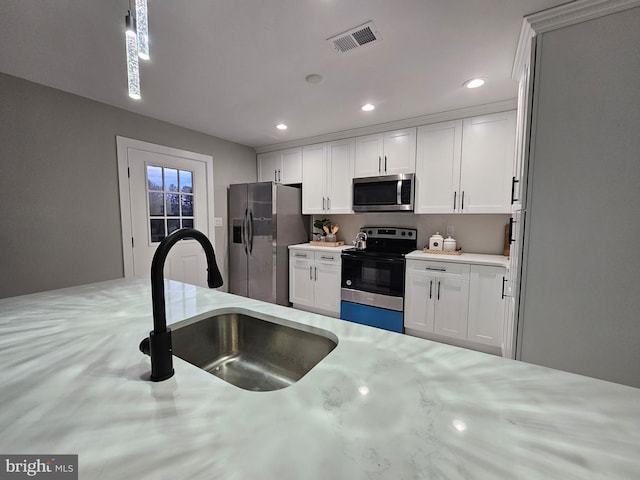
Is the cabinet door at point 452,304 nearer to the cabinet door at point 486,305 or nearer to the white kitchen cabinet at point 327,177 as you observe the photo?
the cabinet door at point 486,305

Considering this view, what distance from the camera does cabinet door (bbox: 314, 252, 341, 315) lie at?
126 inches

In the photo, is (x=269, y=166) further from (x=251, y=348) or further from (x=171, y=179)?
(x=251, y=348)

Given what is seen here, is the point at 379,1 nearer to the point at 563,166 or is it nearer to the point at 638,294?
the point at 563,166

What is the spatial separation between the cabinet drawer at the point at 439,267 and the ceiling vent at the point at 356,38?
6.25ft

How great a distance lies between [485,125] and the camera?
100 inches

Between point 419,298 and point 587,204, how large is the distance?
5.20 feet

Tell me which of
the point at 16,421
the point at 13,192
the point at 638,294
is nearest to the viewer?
the point at 16,421

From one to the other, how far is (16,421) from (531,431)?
1014mm

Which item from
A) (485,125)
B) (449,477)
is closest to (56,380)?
(449,477)

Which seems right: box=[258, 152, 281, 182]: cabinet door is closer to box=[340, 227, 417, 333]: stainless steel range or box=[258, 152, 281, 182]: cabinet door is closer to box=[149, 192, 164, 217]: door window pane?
box=[149, 192, 164, 217]: door window pane

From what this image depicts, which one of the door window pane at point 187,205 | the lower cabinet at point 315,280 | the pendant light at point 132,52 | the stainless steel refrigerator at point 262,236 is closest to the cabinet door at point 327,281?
the lower cabinet at point 315,280

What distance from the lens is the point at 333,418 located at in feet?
1.80

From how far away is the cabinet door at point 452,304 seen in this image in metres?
2.49

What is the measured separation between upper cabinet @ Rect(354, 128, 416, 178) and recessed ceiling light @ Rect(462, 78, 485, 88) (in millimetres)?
773
